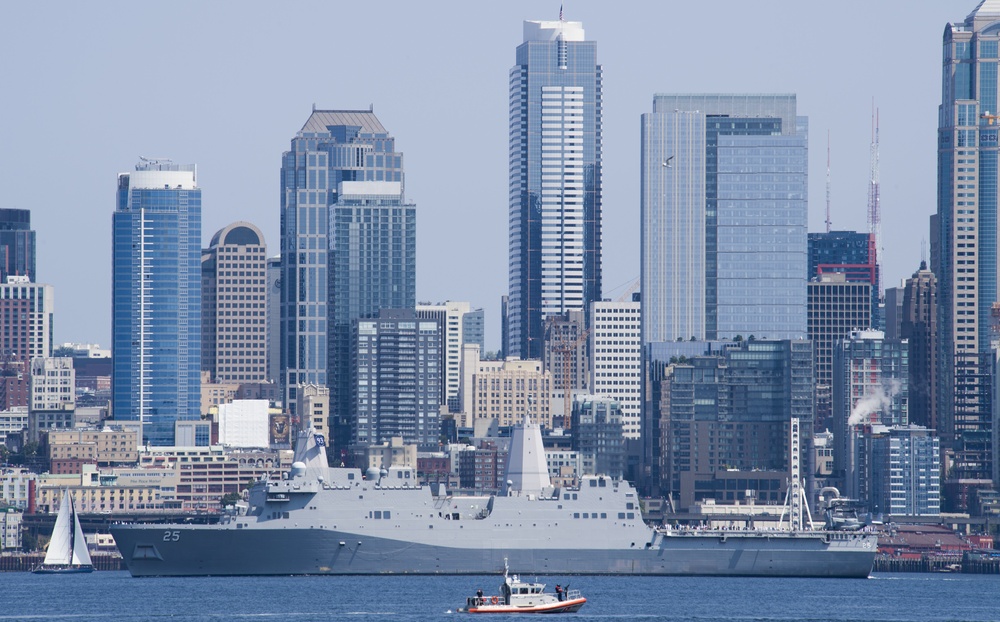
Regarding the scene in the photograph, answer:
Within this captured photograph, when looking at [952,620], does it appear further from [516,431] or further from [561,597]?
[516,431]

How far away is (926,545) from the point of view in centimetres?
16062

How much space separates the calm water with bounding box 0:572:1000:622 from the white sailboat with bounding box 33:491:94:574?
55.9 ft

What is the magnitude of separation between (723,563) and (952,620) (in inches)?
876

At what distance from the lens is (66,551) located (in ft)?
446

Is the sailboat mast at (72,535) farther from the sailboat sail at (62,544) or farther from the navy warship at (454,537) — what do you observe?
the navy warship at (454,537)

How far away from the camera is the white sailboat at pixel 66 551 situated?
13500cm

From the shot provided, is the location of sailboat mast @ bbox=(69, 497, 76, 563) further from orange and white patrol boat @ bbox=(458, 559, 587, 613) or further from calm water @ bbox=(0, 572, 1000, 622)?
orange and white patrol boat @ bbox=(458, 559, 587, 613)

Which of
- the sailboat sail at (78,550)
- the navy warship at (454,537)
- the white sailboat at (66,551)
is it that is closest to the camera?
the navy warship at (454,537)

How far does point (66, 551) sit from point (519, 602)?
2149 inches

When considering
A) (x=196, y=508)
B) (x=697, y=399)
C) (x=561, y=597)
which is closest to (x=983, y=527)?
(x=697, y=399)

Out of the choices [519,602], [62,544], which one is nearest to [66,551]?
[62,544]

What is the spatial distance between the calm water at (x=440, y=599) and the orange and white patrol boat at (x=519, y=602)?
72 centimetres

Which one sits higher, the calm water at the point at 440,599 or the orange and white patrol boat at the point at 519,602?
the orange and white patrol boat at the point at 519,602

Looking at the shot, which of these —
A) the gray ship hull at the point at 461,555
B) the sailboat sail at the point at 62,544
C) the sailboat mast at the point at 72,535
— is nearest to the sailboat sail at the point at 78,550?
the sailboat mast at the point at 72,535
